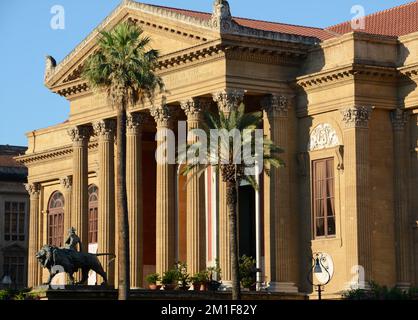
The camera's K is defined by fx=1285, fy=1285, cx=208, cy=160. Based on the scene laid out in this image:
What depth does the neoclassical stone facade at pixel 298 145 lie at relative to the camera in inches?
2202

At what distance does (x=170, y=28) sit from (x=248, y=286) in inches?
498

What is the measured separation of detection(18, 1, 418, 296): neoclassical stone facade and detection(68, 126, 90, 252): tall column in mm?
5299

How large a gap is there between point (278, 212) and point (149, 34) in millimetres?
11316

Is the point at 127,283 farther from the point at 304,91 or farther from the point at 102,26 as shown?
the point at 102,26

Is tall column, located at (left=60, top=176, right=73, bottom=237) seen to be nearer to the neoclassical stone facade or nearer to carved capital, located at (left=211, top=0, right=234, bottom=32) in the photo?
the neoclassical stone facade

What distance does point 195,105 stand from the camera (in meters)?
59.0

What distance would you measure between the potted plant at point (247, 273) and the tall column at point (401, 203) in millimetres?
6499

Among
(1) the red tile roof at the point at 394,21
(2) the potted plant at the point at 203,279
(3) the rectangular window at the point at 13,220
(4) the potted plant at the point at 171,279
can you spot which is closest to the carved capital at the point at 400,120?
(1) the red tile roof at the point at 394,21

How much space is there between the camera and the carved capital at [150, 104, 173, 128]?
60.9m

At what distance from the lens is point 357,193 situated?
2175 inches

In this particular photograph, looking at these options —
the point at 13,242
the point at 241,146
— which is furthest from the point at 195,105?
the point at 13,242

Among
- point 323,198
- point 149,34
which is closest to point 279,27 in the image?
point 149,34

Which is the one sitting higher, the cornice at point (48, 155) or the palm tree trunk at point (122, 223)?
the cornice at point (48, 155)

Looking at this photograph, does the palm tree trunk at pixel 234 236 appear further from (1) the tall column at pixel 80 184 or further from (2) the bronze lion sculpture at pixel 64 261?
(1) the tall column at pixel 80 184
